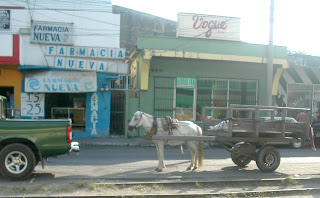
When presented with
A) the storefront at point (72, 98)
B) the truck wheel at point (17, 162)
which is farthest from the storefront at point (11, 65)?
the truck wheel at point (17, 162)

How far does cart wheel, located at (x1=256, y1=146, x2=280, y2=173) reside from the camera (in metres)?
8.83

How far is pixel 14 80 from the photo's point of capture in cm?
1658

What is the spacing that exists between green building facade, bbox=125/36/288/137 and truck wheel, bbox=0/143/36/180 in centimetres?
1016

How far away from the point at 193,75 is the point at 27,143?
12.1 metres

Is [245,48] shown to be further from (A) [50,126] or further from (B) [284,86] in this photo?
(A) [50,126]

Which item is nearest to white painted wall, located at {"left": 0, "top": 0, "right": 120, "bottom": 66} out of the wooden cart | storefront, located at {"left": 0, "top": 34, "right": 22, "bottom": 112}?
storefront, located at {"left": 0, "top": 34, "right": 22, "bottom": 112}

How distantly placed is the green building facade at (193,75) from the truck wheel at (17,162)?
10.2 metres

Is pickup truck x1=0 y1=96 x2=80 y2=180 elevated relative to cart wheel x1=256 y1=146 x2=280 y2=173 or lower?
elevated

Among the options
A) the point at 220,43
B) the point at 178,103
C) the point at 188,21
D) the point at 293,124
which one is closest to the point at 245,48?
the point at 220,43

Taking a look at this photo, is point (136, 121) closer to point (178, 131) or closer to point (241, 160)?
point (178, 131)

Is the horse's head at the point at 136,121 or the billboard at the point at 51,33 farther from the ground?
the billboard at the point at 51,33

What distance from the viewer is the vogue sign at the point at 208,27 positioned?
17766 mm

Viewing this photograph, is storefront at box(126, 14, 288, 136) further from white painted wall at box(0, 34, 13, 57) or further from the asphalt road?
white painted wall at box(0, 34, 13, 57)

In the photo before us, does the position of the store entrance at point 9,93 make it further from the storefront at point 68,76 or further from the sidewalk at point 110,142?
the sidewalk at point 110,142
